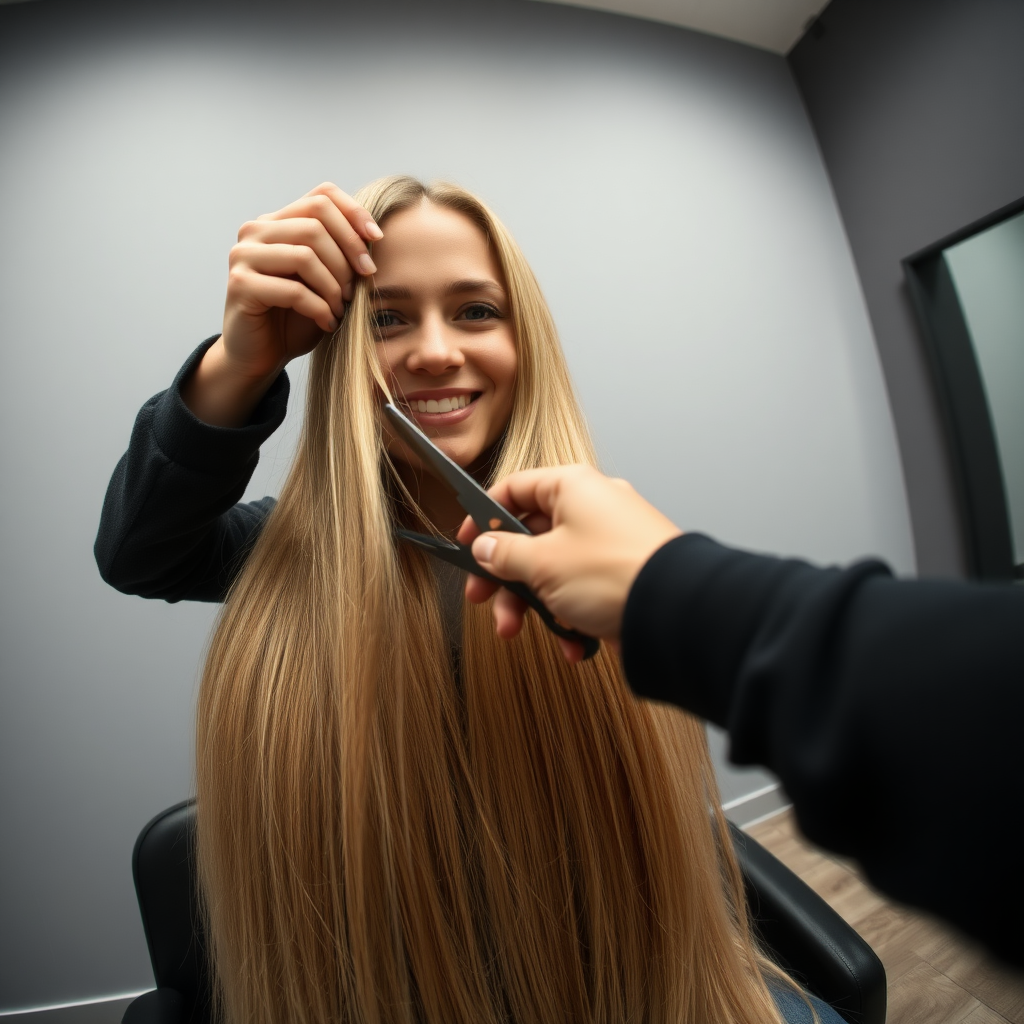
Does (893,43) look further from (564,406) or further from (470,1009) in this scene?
(470,1009)

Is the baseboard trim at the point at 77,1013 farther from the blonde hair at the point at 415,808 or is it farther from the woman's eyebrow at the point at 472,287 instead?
the woman's eyebrow at the point at 472,287

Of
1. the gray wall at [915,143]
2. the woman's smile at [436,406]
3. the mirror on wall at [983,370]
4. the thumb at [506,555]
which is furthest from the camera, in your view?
the mirror on wall at [983,370]

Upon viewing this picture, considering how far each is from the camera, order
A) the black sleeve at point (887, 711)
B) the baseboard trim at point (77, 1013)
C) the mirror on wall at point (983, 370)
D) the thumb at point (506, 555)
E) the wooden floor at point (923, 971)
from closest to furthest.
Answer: the black sleeve at point (887, 711) → the thumb at point (506, 555) → the wooden floor at point (923, 971) → the baseboard trim at point (77, 1013) → the mirror on wall at point (983, 370)

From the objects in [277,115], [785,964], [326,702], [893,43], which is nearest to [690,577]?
[326,702]

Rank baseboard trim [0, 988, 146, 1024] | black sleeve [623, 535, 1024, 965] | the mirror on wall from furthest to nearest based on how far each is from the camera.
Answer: the mirror on wall, baseboard trim [0, 988, 146, 1024], black sleeve [623, 535, 1024, 965]

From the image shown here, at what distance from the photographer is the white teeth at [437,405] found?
24.1 inches

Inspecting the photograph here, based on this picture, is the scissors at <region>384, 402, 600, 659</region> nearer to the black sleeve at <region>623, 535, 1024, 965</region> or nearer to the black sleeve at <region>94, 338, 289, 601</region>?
the black sleeve at <region>623, 535, 1024, 965</region>

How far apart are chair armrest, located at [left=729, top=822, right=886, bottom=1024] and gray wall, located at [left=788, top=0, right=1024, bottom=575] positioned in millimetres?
1513

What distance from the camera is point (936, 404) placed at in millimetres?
1644

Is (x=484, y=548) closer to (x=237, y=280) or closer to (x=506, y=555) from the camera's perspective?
(x=506, y=555)

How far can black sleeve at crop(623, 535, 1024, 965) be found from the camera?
0.66ft

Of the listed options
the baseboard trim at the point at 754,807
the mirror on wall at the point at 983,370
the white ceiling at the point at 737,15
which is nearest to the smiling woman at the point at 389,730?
the baseboard trim at the point at 754,807

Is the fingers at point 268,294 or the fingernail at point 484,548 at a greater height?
the fingers at point 268,294

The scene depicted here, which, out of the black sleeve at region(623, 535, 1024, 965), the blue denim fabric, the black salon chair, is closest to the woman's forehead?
the black sleeve at region(623, 535, 1024, 965)
